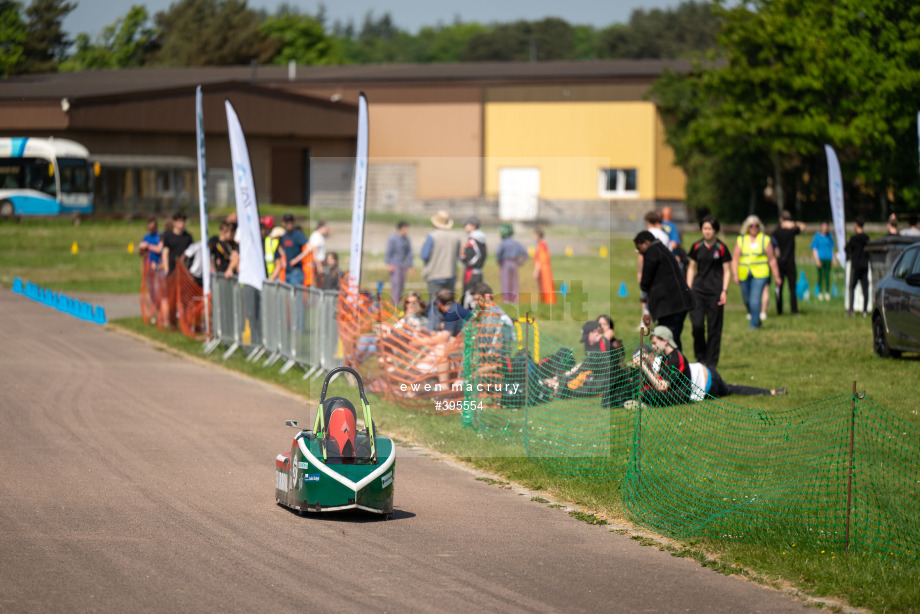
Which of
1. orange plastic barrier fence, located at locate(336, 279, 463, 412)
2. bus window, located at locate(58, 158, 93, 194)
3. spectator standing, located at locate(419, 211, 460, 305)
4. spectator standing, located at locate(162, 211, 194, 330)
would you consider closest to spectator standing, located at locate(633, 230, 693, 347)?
orange plastic barrier fence, located at locate(336, 279, 463, 412)

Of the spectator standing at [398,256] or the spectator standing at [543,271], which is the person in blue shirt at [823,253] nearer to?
the spectator standing at [543,271]

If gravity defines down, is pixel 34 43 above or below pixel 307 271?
above

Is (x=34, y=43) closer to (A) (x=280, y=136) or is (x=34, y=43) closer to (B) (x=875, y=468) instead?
(A) (x=280, y=136)

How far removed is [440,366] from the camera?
40.3 feet

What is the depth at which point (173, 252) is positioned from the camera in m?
19.6

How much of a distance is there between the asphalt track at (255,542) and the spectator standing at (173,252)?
7.90m

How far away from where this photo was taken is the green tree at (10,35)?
3201 inches

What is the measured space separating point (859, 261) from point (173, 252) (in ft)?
38.4

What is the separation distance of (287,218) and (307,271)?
A: 3.17 ft

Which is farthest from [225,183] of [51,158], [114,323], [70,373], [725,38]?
[70,373]

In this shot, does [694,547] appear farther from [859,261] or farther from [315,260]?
[315,260]

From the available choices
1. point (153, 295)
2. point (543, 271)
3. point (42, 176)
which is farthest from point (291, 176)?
point (153, 295)

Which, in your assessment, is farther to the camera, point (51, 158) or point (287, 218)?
point (51, 158)

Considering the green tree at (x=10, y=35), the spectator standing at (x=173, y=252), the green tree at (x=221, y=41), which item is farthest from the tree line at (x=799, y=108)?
the green tree at (x=10, y=35)
